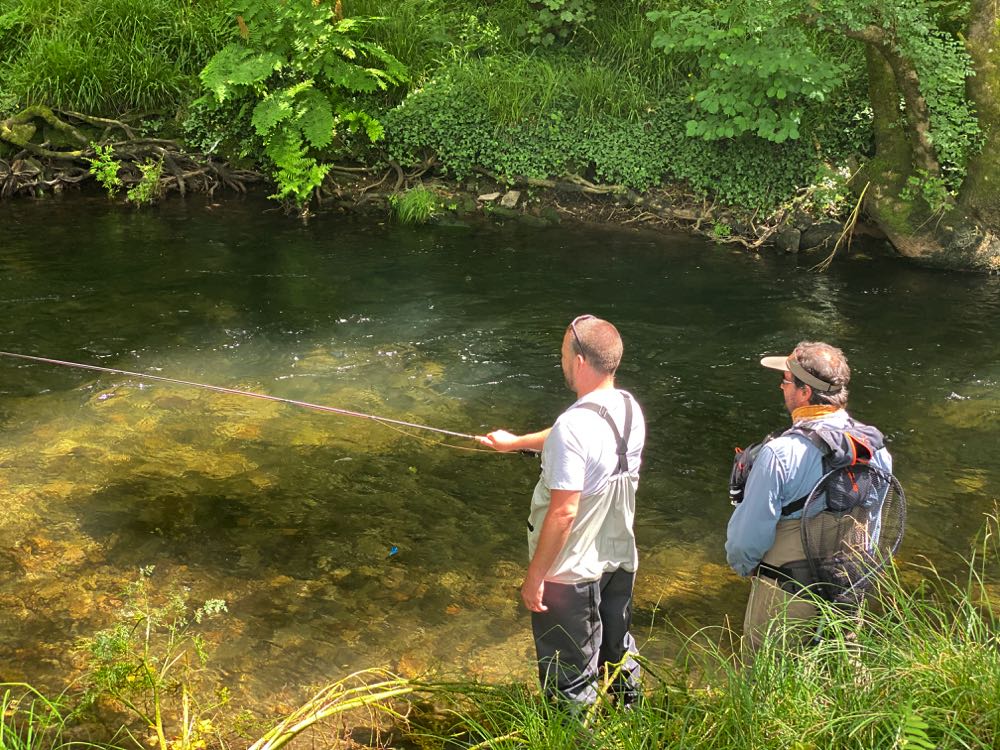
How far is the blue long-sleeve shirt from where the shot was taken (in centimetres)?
350

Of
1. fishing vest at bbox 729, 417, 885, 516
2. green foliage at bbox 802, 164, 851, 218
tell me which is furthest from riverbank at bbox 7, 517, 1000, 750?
green foliage at bbox 802, 164, 851, 218

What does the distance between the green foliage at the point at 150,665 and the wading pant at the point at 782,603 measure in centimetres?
221

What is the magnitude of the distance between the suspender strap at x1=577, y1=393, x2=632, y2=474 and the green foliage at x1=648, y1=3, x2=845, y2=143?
7.82 meters

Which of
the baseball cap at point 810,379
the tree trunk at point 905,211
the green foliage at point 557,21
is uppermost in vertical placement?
the green foliage at point 557,21

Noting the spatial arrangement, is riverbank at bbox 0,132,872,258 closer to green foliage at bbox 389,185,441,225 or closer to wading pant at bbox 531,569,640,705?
green foliage at bbox 389,185,441,225

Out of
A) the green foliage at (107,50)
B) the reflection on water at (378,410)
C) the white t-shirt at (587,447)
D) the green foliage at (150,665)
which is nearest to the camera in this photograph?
the white t-shirt at (587,447)

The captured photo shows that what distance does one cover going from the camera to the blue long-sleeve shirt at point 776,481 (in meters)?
3.50

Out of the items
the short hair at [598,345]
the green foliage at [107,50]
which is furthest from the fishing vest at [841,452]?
the green foliage at [107,50]

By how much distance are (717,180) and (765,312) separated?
2780 millimetres

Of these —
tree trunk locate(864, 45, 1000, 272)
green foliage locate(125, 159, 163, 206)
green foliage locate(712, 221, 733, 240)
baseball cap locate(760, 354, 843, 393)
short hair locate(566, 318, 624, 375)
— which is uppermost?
short hair locate(566, 318, 624, 375)

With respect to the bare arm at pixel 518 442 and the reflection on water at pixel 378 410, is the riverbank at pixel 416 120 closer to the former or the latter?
the reflection on water at pixel 378 410

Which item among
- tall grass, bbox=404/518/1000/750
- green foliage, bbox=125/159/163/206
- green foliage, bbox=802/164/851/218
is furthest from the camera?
green foliage, bbox=125/159/163/206

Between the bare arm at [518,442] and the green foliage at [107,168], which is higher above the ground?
the bare arm at [518,442]

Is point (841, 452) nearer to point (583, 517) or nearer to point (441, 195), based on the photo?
point (583, 517)
